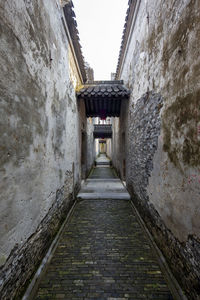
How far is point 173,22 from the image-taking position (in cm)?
197

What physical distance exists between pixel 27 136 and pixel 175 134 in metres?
2.09

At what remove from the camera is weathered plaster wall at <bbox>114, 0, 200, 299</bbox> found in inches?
60.7

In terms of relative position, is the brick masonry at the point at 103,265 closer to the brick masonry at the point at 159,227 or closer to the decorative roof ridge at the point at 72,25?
the brick masonry at the point at 159,227

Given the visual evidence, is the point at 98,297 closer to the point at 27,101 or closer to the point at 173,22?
the point at 27,101

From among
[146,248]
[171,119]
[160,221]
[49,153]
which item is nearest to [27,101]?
[49,153]

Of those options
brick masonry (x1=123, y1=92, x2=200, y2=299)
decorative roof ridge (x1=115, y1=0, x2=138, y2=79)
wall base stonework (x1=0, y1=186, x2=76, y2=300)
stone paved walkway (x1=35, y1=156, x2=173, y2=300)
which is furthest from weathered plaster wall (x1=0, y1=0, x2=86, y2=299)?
decorative roof ridge (x1=115, y1=0, x2=138, y2=79)

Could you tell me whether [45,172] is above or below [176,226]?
above

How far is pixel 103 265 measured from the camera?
216cm

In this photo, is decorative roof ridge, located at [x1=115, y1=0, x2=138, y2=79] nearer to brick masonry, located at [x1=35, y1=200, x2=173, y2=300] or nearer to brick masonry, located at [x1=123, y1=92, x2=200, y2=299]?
brick masonry, located at [x1=123, y1=92, x2=200, y2=299]

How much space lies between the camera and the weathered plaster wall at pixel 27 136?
4.72ft

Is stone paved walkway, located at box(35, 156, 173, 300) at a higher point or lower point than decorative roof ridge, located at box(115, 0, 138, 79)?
lower

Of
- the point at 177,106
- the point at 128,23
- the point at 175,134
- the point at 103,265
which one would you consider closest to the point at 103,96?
the point at 128,23

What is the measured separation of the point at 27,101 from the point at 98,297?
9.04 ft

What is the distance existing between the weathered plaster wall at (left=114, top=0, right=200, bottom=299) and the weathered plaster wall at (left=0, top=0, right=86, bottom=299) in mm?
2052
